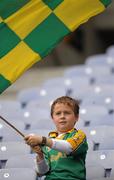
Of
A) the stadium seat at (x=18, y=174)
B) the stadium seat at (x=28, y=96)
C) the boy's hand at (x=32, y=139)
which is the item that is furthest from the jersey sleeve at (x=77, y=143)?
the stadium seat at (x=28, y=96)

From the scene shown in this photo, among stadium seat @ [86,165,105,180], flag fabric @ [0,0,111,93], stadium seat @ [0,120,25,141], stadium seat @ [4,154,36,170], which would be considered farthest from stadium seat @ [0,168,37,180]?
stadium seat @ [0,120,25,141]

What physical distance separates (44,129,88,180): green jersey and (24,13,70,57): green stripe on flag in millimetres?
676

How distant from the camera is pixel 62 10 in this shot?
18.9ft

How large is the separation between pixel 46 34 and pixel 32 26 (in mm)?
119

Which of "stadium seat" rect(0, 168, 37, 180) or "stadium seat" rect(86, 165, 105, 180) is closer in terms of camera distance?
"stadium seat" rect(0, 168, 37, 180)

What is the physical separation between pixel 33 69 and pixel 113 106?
7.13m

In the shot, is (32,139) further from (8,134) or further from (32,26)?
(8,134)

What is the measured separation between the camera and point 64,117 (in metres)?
5.26

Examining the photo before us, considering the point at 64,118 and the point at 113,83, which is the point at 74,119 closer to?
the point at 64,118

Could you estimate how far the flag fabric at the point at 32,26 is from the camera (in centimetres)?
554

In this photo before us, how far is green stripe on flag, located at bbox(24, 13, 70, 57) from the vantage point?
5609mm

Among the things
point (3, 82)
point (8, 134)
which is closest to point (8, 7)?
point (3, 82)

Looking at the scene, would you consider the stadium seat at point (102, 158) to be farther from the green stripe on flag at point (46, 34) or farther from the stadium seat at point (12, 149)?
the green stripe on flag at point (46, 34)

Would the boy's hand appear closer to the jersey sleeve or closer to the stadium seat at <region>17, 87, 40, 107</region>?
the jersey sleeve
